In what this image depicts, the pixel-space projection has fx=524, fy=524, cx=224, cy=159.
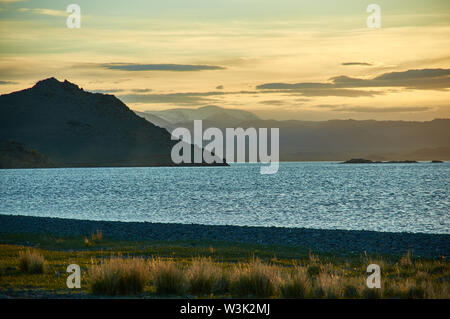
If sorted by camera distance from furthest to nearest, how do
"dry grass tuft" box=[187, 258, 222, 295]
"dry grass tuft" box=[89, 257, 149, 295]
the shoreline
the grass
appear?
the shoreline, the grass, "dry grass tuft" box=[187, 258, 222, 295], "dry grass tuft" box=[89, 257, 149, 295]

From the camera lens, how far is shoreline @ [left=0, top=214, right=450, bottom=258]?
27.0 metres

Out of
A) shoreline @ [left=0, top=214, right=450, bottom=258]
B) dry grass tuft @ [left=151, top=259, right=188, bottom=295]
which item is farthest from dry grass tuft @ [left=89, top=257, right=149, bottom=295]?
shoreline @ [left=0, top=214, right=450, bottom=258]

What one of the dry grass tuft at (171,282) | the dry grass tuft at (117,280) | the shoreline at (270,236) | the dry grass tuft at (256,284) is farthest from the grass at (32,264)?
the shoreline at (270,236)

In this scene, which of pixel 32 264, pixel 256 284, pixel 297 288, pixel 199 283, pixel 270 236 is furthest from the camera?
pixel 270 236

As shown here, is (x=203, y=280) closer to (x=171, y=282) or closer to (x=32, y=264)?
(x=171, y=282)

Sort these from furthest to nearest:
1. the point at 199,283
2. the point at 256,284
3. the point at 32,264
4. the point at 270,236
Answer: the point at 270,236 < the point at 32,264 < the point at 199,283 < the point at 256,284

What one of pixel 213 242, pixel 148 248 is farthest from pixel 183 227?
pixel 148 248

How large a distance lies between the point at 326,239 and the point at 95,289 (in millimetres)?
18577

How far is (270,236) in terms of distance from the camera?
3153cm

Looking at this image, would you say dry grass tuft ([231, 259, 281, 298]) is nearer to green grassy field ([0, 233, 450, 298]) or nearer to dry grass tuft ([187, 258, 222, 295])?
green grassy field ([0, 233, 450, 298])

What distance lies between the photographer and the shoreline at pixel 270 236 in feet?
88.7

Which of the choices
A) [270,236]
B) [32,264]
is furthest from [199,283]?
[270,236]

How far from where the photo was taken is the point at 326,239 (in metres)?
30.0
